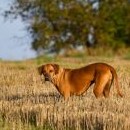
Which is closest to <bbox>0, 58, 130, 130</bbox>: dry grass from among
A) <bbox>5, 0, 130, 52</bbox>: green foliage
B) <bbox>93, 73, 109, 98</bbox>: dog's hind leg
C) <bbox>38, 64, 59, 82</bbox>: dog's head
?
<bbox>93, 73, 109, 98</bbox>: dog's hind leg

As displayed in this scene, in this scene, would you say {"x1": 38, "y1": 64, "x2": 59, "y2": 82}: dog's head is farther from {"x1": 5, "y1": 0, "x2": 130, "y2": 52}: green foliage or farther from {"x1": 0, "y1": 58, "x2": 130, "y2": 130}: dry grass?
{"x1": 5, "y1": 0, "x2": 130, "y2": 52}: green foliage

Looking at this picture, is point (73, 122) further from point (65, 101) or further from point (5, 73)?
point (5, 73)

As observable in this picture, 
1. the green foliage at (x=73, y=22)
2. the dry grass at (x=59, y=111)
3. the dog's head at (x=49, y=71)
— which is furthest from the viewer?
the green foliage at (x=73, y=22)

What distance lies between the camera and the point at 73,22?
117ft

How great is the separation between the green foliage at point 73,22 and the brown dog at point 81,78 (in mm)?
22614

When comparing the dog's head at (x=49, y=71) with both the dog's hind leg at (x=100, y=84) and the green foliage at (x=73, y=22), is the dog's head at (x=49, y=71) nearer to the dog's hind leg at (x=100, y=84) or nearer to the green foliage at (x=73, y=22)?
the dog's hind leg at (x=100, y=84)

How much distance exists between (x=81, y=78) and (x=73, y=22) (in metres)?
23.1

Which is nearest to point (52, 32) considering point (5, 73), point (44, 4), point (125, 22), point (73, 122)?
point (44, 4)

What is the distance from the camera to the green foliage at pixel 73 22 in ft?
116

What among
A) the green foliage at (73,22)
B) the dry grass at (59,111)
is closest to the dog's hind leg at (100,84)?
the dry grass at (59,111)

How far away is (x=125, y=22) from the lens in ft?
119

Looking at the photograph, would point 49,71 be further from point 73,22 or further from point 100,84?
point 73,22

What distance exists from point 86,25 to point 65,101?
23.7m

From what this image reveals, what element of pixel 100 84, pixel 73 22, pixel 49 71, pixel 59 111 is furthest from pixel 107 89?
pixel 73 22
